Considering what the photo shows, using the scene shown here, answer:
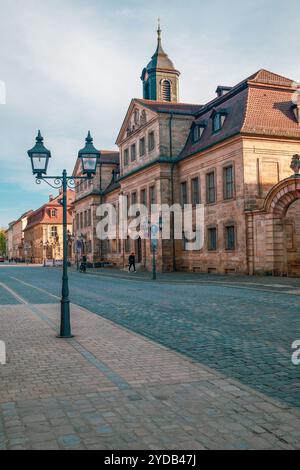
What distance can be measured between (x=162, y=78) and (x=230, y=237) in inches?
888

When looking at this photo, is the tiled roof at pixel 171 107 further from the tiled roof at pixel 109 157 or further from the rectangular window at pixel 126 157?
the tiled roof at pixel 109 157

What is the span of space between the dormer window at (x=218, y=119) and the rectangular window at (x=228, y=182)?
3.08 meters

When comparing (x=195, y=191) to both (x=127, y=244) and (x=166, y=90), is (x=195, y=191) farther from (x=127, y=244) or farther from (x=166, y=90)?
(x=166, y=90)

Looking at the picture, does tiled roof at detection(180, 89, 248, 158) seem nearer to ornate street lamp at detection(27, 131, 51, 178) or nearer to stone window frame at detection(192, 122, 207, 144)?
stone window frame at detection(192, 122, 207, 144)

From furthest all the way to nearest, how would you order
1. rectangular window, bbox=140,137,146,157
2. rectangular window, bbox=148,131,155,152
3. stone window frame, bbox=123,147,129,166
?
stone window frame, bbox=123,147,129,166 < rectangular window, bbox=140,137,146,157 < rectangular window, bbox=148,131,155,152

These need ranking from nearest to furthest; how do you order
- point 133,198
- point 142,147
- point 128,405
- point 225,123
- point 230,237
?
point 128,405 → point 230,237 → point 225,123 → point 142,147 → point 133,198

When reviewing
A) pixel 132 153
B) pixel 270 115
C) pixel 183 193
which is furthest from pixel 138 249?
pixel 270 115

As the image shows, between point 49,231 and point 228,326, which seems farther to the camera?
point 49,231

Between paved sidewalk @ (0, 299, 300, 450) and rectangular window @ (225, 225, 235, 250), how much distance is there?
22728mm

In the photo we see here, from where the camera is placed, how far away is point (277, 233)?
85.1ft

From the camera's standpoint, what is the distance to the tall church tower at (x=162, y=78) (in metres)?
46.9

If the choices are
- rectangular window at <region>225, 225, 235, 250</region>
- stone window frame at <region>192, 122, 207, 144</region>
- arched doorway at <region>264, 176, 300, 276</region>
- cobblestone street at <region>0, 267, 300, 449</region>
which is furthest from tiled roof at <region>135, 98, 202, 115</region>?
cobblestone street at <region>0, 267, 300, 449</region>

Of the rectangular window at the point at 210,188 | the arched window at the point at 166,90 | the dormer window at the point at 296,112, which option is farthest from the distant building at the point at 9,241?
the dormer window at the point at 296,112

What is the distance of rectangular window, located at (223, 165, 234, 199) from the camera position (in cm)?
3061
